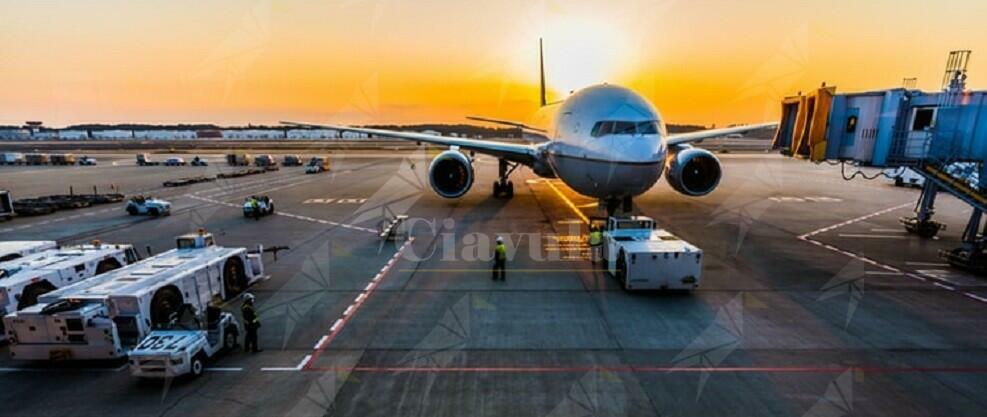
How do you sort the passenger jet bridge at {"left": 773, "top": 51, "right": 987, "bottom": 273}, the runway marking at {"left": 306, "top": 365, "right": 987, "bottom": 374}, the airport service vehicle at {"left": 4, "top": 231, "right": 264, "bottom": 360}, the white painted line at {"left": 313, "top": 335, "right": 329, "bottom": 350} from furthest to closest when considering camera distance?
the passenger jet bridge at {"left": 773, "top": 51, "right": 987, "bottom": 273}
the white painted line at {"left": 313, "top": 335, "right": 329, "bottom": 350}
the airport service vehicle at {"left": 4, "top": 231, "right": 264, "bottom": 360}
the runway marking at {"left": 306, "top": 365, "right": 987, "bottom": 374}

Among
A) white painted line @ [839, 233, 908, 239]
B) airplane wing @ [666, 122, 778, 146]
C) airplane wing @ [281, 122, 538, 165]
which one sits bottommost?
white painted line @ [839, 233, 908, 239]

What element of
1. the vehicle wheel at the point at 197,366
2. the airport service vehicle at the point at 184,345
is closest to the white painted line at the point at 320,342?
the airport service vehicle at the point at 184,345

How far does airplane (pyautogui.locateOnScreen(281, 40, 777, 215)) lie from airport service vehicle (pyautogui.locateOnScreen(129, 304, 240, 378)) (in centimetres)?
1463

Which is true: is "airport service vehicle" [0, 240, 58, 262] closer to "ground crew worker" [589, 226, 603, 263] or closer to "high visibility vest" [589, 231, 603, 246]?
"ground crew worker" [589, 226, 603, 263]

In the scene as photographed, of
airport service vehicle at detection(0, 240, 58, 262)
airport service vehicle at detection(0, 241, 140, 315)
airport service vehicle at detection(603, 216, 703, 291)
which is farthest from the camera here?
airport service vehicle at detection(0, 240, 58, 262)

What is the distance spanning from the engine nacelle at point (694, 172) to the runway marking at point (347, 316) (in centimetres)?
1617

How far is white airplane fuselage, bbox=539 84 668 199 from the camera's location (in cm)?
1880

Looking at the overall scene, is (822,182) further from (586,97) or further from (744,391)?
(744,391)

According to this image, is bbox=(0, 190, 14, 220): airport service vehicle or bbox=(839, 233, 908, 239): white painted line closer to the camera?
bbox=(839, 233, 908, 239): white painted line

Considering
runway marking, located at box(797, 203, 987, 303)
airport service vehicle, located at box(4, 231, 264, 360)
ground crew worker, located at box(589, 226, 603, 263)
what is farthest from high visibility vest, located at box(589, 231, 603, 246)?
airport service vehicle, located at box(4, 231, 264, 360)

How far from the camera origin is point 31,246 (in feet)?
51.5

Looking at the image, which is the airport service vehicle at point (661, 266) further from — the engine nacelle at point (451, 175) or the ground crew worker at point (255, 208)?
the ground crew worker at point (255, 208)

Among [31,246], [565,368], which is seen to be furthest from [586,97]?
[31,246]

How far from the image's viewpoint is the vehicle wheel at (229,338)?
430 inches
